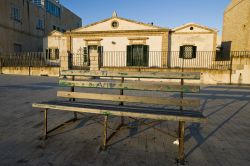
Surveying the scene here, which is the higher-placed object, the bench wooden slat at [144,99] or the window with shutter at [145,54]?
the window with shutter at [145,54]

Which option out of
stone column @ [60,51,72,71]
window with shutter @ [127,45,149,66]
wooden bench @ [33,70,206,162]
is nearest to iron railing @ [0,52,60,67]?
stone column @ [60,51,72,71]

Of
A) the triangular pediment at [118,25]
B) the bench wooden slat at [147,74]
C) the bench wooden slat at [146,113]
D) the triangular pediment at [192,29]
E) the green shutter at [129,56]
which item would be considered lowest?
the bench wooden slat at [146,113]

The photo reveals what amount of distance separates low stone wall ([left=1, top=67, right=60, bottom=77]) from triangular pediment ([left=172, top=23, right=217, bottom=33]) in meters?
12.7

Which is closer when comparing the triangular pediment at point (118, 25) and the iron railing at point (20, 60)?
the iron railing at point (20, 60)

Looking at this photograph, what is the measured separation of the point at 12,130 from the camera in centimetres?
360

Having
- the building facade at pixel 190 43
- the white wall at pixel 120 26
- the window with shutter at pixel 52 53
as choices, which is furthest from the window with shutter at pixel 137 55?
the window with shutter at pixel 52 53

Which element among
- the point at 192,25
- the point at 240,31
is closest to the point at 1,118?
the point at 192,25

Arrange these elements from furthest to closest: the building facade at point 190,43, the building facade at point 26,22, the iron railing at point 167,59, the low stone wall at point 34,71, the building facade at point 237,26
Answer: the building facade at point 26,22, the building facade at point 190,43, the building facade at point 237,26, the iron railing at point 167,59, the low stone wall at point 34,71

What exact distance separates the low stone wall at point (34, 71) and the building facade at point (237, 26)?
18.4m

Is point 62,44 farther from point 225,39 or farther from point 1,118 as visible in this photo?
point 225,39

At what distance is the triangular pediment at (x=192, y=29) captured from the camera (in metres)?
18.5

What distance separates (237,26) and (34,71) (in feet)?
72.2

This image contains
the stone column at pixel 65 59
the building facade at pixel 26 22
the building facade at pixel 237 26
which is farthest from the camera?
the building facade at pixel 26 22

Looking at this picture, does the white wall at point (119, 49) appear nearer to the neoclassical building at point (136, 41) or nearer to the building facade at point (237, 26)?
the neoclassical building at point (136, 41)
